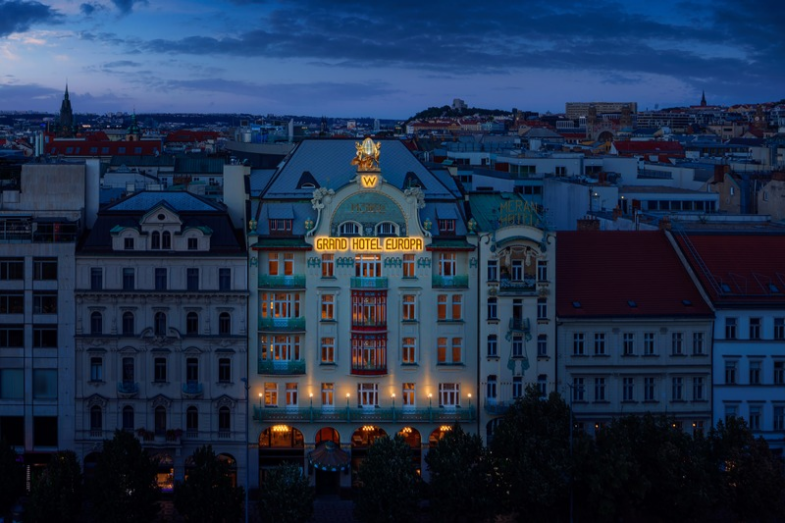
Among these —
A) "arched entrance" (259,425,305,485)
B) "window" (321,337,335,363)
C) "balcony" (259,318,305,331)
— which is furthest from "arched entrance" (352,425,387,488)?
"balcony" (259,318,305,331)

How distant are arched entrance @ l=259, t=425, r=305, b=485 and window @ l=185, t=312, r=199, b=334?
309 inches

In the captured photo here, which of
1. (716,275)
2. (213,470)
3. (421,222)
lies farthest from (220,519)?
(716,275)

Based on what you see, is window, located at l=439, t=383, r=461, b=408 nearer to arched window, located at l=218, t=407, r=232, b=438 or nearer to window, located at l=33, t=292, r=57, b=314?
arched window, located at l=218, t=407, r=232, b=438

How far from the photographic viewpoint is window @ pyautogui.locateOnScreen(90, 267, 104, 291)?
8650 centimetres

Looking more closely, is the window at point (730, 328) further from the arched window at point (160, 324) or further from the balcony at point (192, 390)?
the arched window at point (160, 324)

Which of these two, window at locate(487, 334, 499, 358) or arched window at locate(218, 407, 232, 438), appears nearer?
arched window at locate(218, 407, 232, 438)

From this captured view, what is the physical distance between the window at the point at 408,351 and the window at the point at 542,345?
310 inches

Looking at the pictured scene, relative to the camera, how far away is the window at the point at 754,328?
8900cm

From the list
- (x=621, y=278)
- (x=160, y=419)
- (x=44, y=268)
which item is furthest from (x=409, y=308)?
(x=44, y=268)

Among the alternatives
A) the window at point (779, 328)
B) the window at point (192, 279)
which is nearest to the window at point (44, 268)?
the window at point (192, 279)

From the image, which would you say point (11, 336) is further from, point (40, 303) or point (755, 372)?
point (755, 372)

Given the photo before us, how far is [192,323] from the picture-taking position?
86.8 metres

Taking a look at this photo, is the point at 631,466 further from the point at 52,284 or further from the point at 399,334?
the point at 52,284

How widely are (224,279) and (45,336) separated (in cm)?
1185
